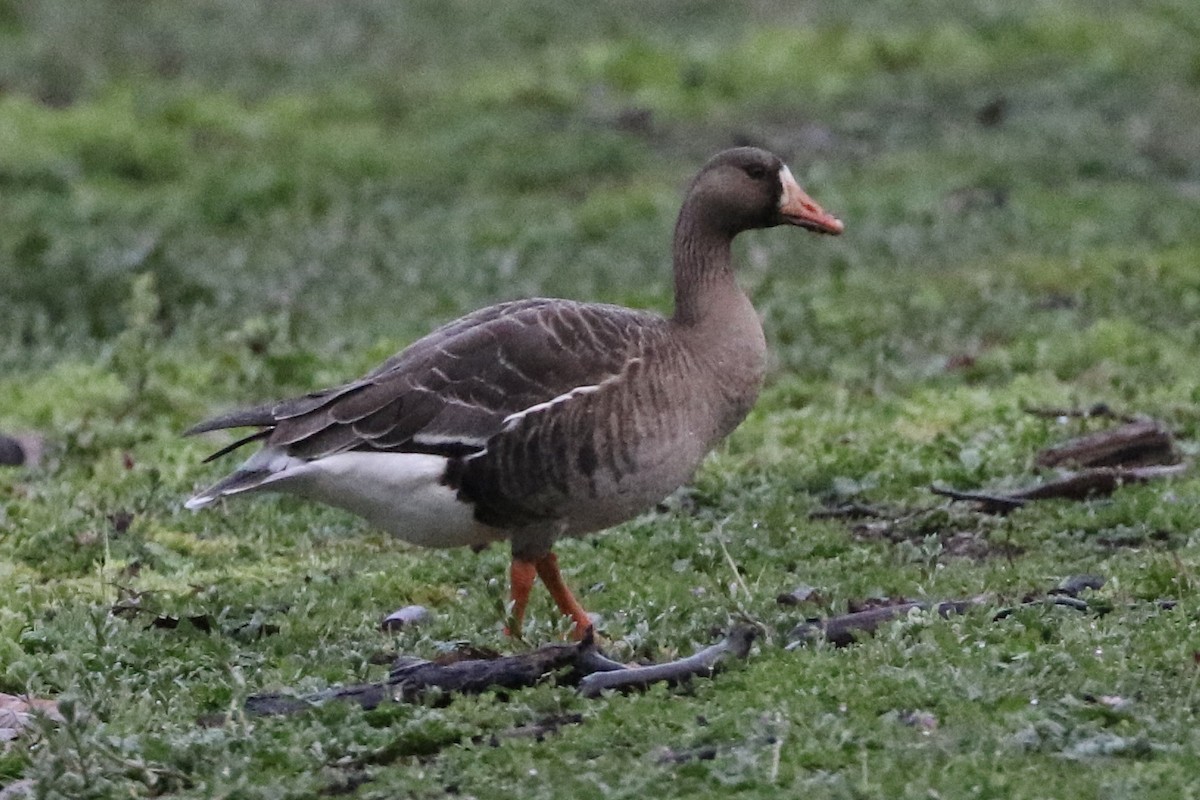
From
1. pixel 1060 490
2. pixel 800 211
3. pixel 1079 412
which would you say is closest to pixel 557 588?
pixel 800 211

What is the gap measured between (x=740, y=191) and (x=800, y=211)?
301 mm

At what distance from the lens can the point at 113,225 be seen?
20.3 metres

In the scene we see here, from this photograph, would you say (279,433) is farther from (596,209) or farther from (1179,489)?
(596,209)

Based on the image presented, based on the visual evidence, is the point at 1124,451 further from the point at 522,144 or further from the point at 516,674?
the point at 522,144

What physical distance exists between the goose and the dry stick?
3.05ft

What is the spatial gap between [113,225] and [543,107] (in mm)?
6376

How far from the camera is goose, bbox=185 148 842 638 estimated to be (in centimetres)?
861

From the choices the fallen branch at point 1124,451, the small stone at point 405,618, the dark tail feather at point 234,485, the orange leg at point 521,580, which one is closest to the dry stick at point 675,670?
the orange leg at point 521,580

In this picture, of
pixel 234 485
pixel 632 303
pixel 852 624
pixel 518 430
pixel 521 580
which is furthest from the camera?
pixel 632 303

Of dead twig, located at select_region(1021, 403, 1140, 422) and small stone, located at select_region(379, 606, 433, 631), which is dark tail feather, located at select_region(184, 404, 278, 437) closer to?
small stone, located at select_region(379, 606, 433, 631)

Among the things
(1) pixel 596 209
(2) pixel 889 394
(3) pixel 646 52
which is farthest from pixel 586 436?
(3) pixel 646 52

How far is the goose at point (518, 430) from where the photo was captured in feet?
28.2

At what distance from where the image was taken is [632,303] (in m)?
15.8

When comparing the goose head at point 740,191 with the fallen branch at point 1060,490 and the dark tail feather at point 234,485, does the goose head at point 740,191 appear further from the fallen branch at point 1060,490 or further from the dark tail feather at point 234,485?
the dark tail feather at point 234,485
